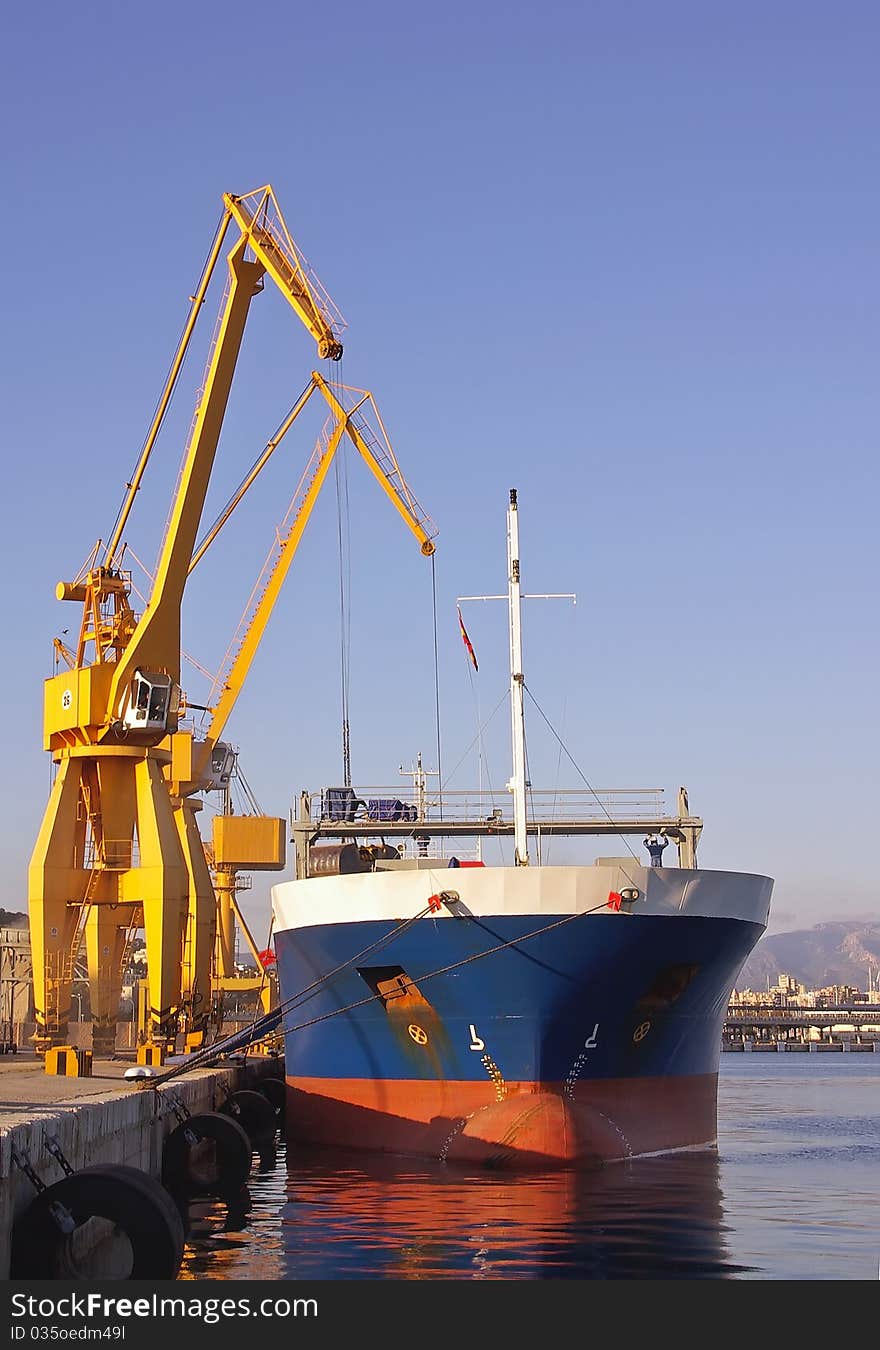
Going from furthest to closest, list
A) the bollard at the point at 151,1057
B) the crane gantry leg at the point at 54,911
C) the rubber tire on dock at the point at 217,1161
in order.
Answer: the crane gantry leg at the point at 54,911 → the bollard at the point at 151,1057 → the rubber tire on dock at the point at 217,1161

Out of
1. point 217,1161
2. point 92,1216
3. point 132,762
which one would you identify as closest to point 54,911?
point 132,762

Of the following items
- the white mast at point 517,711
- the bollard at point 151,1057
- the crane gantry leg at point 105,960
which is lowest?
the bollard at point 151,1057

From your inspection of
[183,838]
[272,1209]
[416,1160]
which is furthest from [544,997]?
[183,838]

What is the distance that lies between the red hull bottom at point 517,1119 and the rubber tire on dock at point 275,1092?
23.8 ft

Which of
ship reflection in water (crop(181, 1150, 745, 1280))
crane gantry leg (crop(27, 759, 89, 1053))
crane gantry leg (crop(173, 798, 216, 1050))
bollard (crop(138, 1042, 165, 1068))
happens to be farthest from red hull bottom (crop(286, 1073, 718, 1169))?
crane gantry leg (crop(173, 798, 216, 1050))

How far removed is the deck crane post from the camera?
34844 millimetres

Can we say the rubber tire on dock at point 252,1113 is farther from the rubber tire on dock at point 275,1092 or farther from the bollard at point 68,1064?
the rubber tire on dock at point 275,1092

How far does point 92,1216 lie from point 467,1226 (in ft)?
17.5

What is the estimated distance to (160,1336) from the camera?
964cm

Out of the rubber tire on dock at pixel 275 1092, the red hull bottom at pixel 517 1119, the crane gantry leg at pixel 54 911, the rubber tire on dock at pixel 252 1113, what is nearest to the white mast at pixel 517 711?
the red hull bottom at pixel 517 1119

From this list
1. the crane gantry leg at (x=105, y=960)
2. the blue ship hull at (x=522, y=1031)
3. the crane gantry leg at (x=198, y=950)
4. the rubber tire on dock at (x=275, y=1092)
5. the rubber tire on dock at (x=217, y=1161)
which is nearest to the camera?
the rubber tire on dock at (x=217, y=1161)

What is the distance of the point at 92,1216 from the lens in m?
12.4

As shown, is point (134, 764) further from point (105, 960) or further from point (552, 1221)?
point (552, 1221)

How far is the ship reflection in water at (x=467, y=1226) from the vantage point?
14156 millimetres
